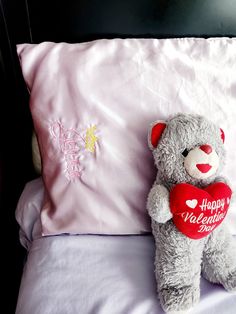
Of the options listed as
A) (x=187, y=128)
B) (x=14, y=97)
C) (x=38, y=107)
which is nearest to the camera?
(x=187, y=128)

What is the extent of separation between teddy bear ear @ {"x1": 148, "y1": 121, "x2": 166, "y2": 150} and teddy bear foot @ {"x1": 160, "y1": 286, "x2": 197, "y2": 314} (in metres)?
0.27

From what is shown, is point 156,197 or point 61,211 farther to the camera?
point 61,211

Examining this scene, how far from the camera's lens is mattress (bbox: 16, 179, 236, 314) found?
66 cm

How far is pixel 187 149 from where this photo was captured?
2.07ft

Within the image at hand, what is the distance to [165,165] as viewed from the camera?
645 mm

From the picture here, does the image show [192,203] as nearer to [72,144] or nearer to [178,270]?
[178,270]

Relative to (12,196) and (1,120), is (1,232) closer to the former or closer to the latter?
(12,196)

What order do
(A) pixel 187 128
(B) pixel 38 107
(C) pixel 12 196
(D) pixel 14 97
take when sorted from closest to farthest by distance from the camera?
(A) pixel 187 128 → (B) pixel 38 107 → (D) pixel 14 97 → (C) pixel 12 196

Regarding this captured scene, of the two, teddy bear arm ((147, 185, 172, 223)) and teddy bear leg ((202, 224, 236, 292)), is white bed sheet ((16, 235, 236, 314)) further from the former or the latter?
teddy bear arm ((147, 185, 172, 223))

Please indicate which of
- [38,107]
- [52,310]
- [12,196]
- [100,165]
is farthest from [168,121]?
[12,196]

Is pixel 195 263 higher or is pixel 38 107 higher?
pixel 38 107

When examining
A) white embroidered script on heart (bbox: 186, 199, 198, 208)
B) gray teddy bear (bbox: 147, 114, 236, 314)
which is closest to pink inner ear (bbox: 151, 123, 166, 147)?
gray teddy bear (bbox: 147, 114, 236, 314)

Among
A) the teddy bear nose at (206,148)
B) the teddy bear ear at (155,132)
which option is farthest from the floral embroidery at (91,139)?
the teddy bear nose at (206,148)

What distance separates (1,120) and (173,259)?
0.59 m
